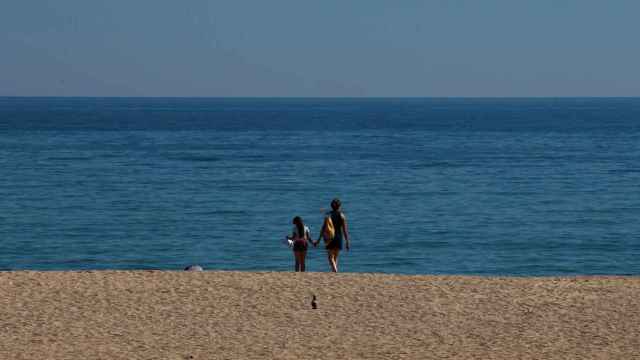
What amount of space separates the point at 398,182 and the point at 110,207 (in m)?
18.4

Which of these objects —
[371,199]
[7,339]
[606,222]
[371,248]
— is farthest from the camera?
[371,199]

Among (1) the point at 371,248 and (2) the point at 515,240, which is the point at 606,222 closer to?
(2) the point at 515,240

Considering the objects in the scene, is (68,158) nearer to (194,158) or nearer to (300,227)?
(194,158)

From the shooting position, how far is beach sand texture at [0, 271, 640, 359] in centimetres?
1641

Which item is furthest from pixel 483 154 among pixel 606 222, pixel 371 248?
pixel 371 248

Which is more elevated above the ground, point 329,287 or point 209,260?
point 329,287

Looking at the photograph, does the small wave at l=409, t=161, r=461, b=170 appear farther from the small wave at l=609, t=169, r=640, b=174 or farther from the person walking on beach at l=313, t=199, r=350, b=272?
the person walking on beach at l=313, t=199, r=350, b=272

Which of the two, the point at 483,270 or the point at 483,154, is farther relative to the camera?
the point at 483,154

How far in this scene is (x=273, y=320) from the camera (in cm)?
1827

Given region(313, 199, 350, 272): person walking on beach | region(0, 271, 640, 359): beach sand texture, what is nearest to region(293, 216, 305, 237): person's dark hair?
region(313, 199, 350, 272): person walking on beach

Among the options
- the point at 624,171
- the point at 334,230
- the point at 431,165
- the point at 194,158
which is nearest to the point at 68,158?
the point at 194,158

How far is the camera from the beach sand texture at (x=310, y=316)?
16.4m

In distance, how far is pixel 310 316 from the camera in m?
18.5

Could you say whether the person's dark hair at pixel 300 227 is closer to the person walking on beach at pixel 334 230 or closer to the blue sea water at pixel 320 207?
the person walking on beach at pixel 334 230
